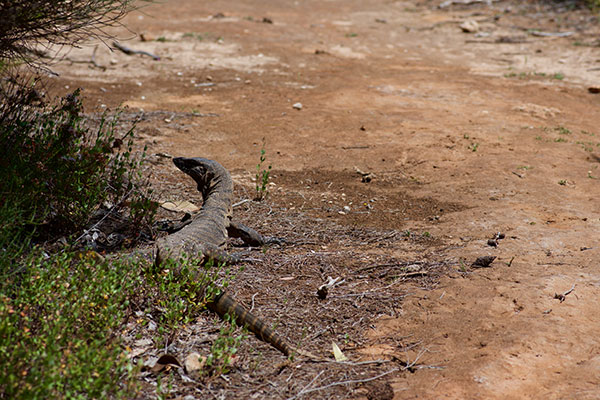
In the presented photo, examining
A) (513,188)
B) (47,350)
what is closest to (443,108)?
(513,188)

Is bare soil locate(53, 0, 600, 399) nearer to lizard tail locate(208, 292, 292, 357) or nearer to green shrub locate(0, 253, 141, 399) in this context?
lizard tail locate(208, 292, 292, 357)

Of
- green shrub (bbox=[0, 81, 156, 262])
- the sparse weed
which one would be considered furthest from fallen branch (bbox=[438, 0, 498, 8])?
green shrub (bbox=[0, 81, 156, 262])

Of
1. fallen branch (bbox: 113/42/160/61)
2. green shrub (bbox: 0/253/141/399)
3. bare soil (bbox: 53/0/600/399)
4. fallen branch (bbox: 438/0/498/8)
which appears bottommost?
bare soil (bbox: 53/0/600/399)

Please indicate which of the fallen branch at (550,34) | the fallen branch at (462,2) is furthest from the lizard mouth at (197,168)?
the fallen branch at (462,2)

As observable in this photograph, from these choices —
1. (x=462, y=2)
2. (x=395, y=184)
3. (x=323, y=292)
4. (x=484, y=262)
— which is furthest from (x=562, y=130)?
(x=462, y=2)

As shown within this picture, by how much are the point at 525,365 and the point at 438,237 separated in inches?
87.2

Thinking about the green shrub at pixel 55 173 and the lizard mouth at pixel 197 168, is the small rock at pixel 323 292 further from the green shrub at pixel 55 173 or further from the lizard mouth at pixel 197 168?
the lizard mouth at pixel 197 168

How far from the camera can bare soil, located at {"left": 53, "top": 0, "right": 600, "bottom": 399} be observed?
3.80m

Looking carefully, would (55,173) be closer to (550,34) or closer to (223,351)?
(223,351)

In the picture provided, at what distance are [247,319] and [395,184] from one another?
401cm

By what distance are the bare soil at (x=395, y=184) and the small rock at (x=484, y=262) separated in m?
0.08

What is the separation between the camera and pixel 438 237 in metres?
5.84

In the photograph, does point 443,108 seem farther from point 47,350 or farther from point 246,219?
point 47,350

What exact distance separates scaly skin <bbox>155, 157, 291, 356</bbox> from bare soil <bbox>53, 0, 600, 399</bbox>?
0.11 meters
